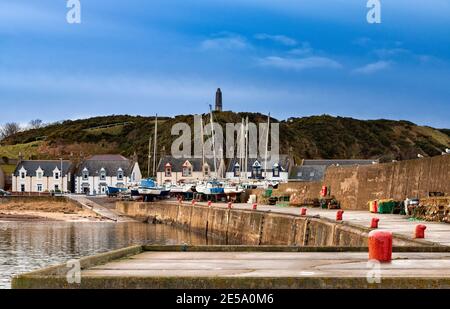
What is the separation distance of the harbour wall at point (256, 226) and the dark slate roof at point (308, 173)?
27.9 meters

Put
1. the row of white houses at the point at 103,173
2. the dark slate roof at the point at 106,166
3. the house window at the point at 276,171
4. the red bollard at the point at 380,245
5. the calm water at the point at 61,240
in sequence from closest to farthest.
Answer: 1. the red bollard at the point at 380,245
2. the calm water at the point at 61,240
3. the house window at the point at 276,171
4. the row of white houses at the point at 103,173
5. the dark slate roof at the point at 106,166

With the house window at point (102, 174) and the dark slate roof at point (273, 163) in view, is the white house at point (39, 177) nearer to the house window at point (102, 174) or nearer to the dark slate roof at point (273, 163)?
the house window at point (102, 174)

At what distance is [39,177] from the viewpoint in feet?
373

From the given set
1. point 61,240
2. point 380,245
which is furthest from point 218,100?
point 380,245

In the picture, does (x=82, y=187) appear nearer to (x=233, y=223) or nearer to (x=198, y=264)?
(x=233, y=223)

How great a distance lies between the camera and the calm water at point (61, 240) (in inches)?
1328

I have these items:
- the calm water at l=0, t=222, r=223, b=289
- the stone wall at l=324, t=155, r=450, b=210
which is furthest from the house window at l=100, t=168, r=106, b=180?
the stone wall at l=324, t=155, r=450, b=210

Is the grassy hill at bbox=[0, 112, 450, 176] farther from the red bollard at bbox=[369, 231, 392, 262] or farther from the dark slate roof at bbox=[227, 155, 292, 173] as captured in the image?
the red bollard at bbox=[369, 231, 392, 262]

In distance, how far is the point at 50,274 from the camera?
33.1 feet

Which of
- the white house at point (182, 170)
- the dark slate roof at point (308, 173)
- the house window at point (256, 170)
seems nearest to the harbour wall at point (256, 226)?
the dark slate roof at point (308, 173)

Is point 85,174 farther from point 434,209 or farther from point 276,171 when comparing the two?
point 434,209
